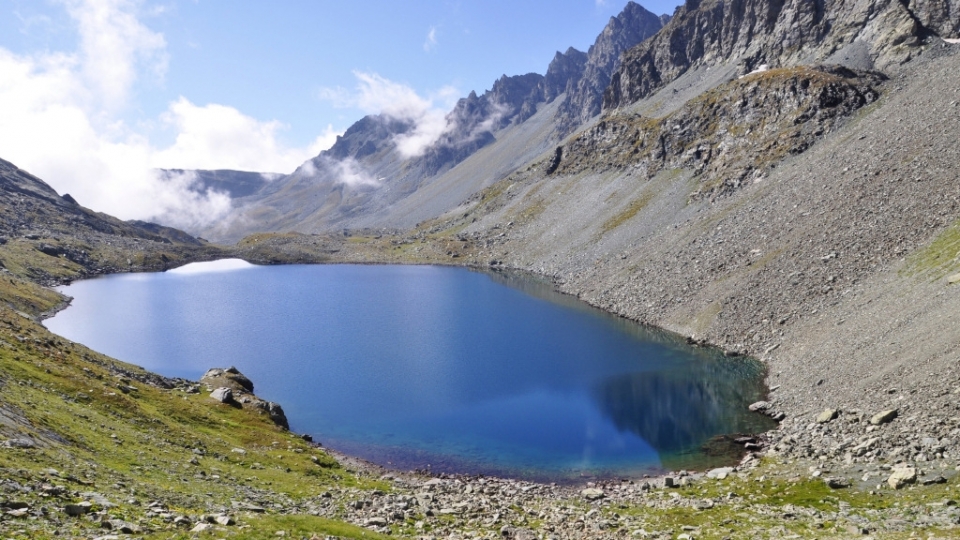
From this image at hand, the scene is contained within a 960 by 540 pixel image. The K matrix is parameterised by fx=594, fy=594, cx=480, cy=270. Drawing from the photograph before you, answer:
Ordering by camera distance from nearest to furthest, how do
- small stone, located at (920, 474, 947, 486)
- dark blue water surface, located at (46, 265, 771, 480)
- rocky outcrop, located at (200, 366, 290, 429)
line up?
small stone, located at (920, 474, 947, 486), dark blue water surface, located at (46, 265, 771, 480), rocky outcrop, located at (200, 366, 290, 429)

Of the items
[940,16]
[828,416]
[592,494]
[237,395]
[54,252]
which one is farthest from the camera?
[54,252]

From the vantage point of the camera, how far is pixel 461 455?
4659 cm

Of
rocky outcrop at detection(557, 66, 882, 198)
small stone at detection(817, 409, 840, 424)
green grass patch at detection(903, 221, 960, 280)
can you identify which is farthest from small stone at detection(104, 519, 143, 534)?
rocky outcrop at detection(557, 66, 882, 198)

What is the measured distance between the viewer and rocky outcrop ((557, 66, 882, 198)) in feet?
381

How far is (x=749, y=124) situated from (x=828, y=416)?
108 m

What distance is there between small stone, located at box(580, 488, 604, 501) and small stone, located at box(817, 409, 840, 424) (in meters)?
17.7

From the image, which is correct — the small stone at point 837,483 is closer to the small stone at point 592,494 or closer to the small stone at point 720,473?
the small stone at point 720,473

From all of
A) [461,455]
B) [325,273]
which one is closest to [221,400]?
[461,455]

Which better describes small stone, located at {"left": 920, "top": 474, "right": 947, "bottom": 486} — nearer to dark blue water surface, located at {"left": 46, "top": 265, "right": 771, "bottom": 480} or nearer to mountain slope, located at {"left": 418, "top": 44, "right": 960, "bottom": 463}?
mountain slope, located at {"left": 418, "top": 44, "right": 960, "bottom": 463}

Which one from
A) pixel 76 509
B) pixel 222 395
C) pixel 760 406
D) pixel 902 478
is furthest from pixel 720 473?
pixel 222 395

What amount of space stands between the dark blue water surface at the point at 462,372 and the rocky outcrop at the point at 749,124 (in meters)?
47.5

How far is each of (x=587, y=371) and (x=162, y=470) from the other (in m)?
49.4

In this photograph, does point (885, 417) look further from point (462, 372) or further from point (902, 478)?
point (462, 372)

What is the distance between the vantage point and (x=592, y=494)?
36406 mm
